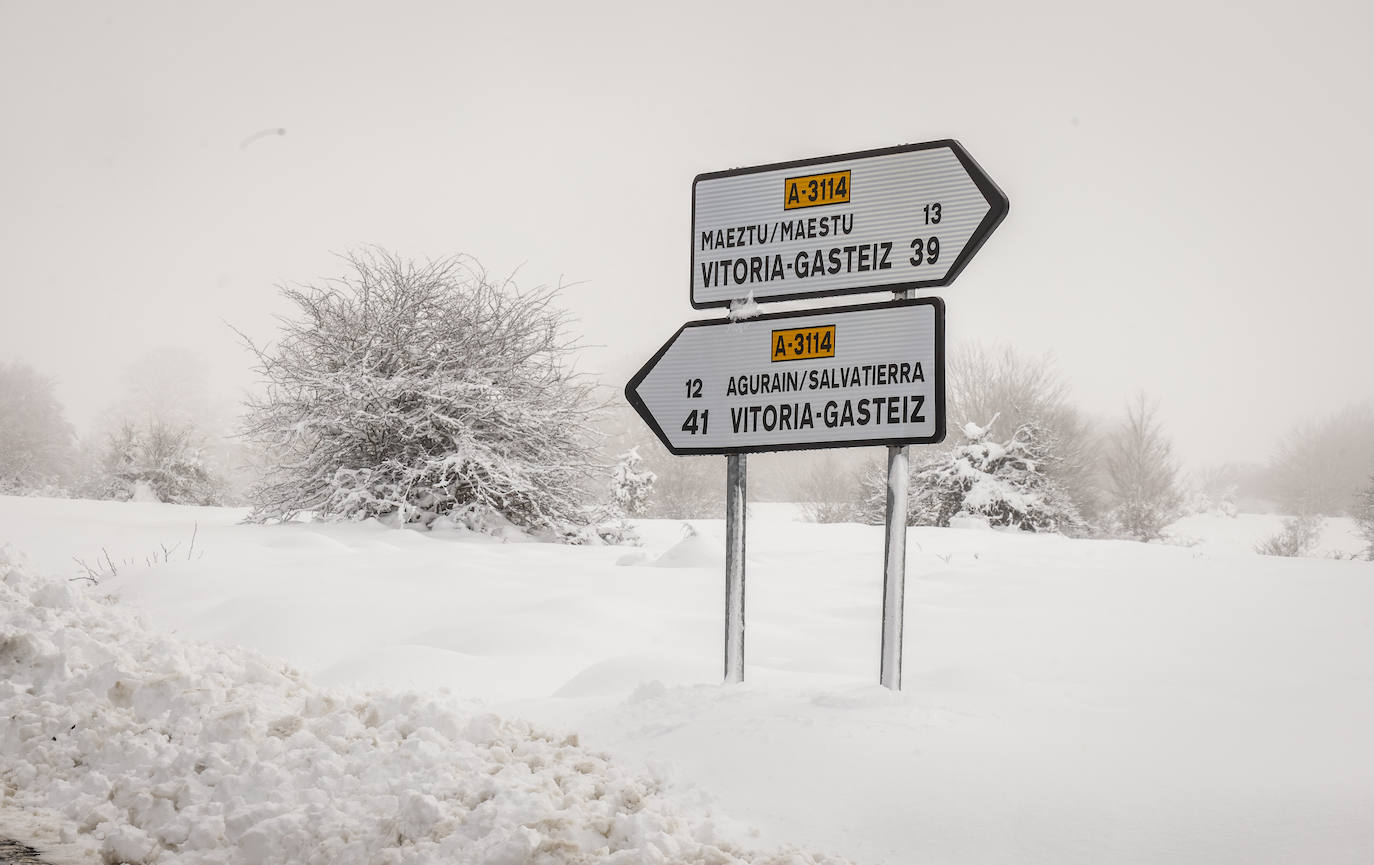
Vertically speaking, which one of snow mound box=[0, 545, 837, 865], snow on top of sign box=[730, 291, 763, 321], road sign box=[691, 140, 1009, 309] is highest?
road sign box=[691, 140, 1009, 309]

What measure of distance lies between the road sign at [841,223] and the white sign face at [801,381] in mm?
170

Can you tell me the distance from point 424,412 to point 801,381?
23.1 feet

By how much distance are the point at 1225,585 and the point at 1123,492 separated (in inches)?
864

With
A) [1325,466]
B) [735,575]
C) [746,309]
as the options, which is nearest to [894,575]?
[735,575]

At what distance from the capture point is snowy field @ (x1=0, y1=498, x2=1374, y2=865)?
2.45 m

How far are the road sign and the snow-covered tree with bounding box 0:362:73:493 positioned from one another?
32.7m

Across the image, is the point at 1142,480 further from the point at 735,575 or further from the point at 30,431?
the point at 30,431

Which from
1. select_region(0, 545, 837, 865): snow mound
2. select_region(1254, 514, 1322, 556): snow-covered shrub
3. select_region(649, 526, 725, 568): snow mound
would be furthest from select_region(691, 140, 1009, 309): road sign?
select_region(1254, 514, 1322, 556): snow-covered shrub

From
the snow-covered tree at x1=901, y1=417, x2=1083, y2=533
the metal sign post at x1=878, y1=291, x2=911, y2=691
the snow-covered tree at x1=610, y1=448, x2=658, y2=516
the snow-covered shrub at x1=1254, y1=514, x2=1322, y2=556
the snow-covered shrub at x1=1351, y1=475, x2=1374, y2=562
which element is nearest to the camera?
the metal sign post at x1=878, y1=291, x2=911, y2=691

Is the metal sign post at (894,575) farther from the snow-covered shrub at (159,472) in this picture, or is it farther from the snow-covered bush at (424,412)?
the snow-covered shrub at (159,472)

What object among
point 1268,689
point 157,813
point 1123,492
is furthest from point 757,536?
point 1123,492

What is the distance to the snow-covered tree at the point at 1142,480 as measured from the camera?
86.6 ft

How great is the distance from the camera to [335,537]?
8.93 m

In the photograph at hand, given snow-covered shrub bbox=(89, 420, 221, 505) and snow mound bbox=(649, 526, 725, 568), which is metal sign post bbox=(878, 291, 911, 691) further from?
snow-covered shrub bbox=(89, 420, 221, 505)
